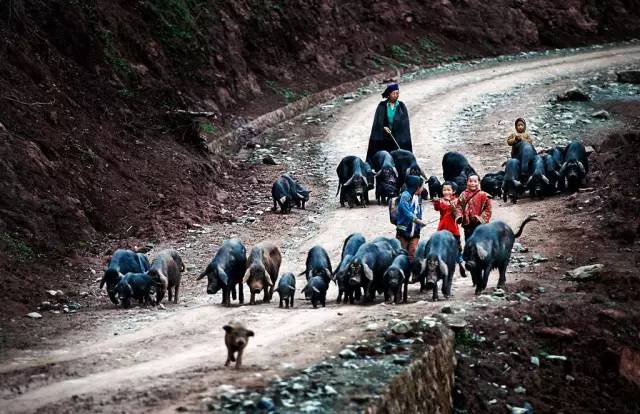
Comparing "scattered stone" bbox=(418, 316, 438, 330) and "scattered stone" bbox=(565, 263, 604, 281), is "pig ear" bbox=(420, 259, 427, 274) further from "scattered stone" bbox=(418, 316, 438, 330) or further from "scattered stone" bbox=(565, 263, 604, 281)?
"scattered stone" bbox=(565, 263, 604, 281)

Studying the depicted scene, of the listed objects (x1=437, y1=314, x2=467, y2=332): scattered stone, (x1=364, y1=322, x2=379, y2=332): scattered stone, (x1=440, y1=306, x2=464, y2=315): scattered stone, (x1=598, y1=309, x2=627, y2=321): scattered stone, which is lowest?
(x1=598, y1=309, x2=627, y2=321): scattered stone

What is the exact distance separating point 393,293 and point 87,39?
38.8 ft

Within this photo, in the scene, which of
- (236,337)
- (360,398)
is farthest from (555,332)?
(236,337)

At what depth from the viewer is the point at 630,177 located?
19.0 meters

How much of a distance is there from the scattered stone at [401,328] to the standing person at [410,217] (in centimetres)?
333

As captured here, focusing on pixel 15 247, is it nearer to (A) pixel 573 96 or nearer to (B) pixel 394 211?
(B) pixel 394 211

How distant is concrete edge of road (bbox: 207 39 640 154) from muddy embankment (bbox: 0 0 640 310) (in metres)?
0.29

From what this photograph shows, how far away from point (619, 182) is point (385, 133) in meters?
4.53

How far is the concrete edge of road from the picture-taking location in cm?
2542

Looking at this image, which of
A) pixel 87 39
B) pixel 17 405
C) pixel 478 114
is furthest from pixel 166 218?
pixel 478 114

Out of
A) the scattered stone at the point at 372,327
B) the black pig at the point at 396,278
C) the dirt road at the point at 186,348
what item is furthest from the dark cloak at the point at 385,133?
the scattered stone at the point at 372,327

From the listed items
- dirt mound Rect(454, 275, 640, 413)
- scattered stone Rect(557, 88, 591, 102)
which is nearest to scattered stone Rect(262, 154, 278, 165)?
scattered stone Rect(557, 88, 591, 102)

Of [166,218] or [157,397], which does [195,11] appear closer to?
[166,218]

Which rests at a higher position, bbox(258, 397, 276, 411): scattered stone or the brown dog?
the brown dog
